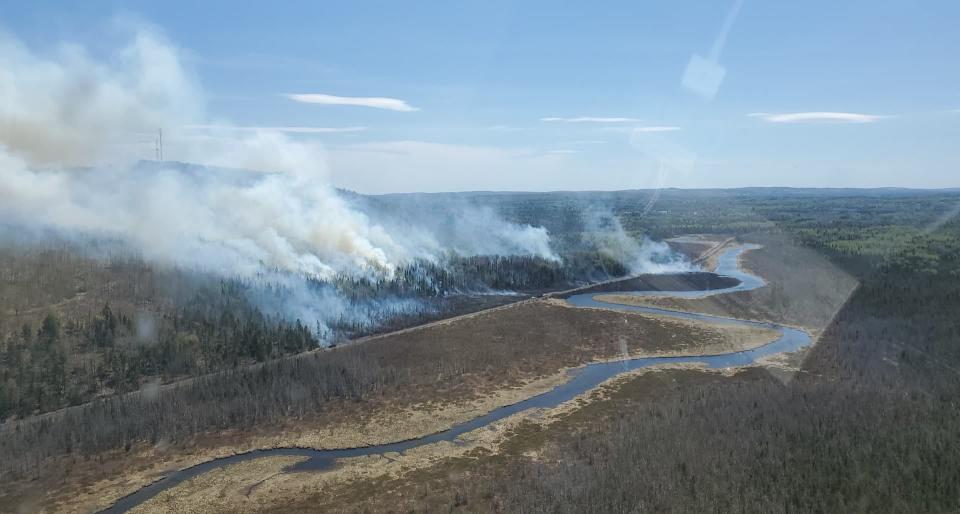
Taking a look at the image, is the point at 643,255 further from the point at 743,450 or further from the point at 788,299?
the point at 743,450

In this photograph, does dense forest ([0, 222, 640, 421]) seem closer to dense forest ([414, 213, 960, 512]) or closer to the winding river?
the winding river

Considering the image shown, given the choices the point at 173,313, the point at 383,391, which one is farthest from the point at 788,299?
the point at 173,313

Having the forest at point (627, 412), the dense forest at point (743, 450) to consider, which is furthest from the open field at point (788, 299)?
the dense forest at point (743, 450)

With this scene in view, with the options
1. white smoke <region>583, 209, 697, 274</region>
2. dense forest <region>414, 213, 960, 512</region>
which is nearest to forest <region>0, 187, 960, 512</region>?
dense forest <region>414, 213, 960, 512</region>

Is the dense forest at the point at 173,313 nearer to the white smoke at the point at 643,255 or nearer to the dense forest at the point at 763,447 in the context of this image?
the white smoke at the point at 643,255

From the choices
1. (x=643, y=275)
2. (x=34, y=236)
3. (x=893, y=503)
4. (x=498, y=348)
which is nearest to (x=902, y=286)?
(x=643, y=275)

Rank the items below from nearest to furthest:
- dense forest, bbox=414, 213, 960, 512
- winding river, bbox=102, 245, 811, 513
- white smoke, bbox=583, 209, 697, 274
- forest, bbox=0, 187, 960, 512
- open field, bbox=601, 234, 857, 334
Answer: dense forest, bbox=414, 213, 960, 512
forest, bbox=0, 187, 960, 512
winding river, bbox=102, 245, 811, 513
open field, bbox=601, 234, 857, 334
white smoke, bbox=583, 209, 697, 274

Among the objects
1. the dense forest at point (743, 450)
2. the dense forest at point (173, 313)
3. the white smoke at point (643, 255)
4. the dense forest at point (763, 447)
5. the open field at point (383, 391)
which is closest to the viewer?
the dense forest at point (763, 447)

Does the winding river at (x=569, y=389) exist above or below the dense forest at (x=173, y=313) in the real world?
below
